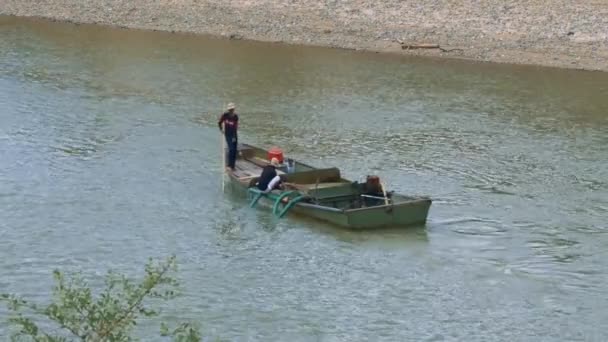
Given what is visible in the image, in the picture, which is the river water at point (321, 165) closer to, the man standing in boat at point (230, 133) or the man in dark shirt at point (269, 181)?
the man in dark shirt at point (269, 181)

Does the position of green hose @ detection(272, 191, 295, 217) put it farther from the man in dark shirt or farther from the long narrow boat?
the man in dark shirt

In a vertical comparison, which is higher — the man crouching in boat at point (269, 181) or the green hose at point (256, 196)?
the man crouching in boat at point (269, 181)

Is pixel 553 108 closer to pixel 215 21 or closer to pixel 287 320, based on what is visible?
pixel 215 21

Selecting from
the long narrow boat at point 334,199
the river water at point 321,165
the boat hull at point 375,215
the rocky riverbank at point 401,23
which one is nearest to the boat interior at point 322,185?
the long narrow boat at point 334,199

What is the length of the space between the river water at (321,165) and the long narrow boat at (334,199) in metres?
0.29

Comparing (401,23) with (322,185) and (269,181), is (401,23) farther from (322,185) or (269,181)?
(269,181)

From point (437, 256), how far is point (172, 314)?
485 cm

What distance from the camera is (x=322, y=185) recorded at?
20453mm

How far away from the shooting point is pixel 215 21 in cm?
4316

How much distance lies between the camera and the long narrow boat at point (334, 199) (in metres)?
18.9

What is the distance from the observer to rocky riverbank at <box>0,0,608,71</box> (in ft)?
131

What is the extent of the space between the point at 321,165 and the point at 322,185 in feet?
13.4

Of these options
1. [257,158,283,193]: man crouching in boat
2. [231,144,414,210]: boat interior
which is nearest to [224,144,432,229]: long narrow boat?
[231,144,414,210]: boat interior

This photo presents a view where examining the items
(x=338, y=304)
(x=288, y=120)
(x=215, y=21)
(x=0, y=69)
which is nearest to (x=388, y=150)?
(x=288, y=120)
